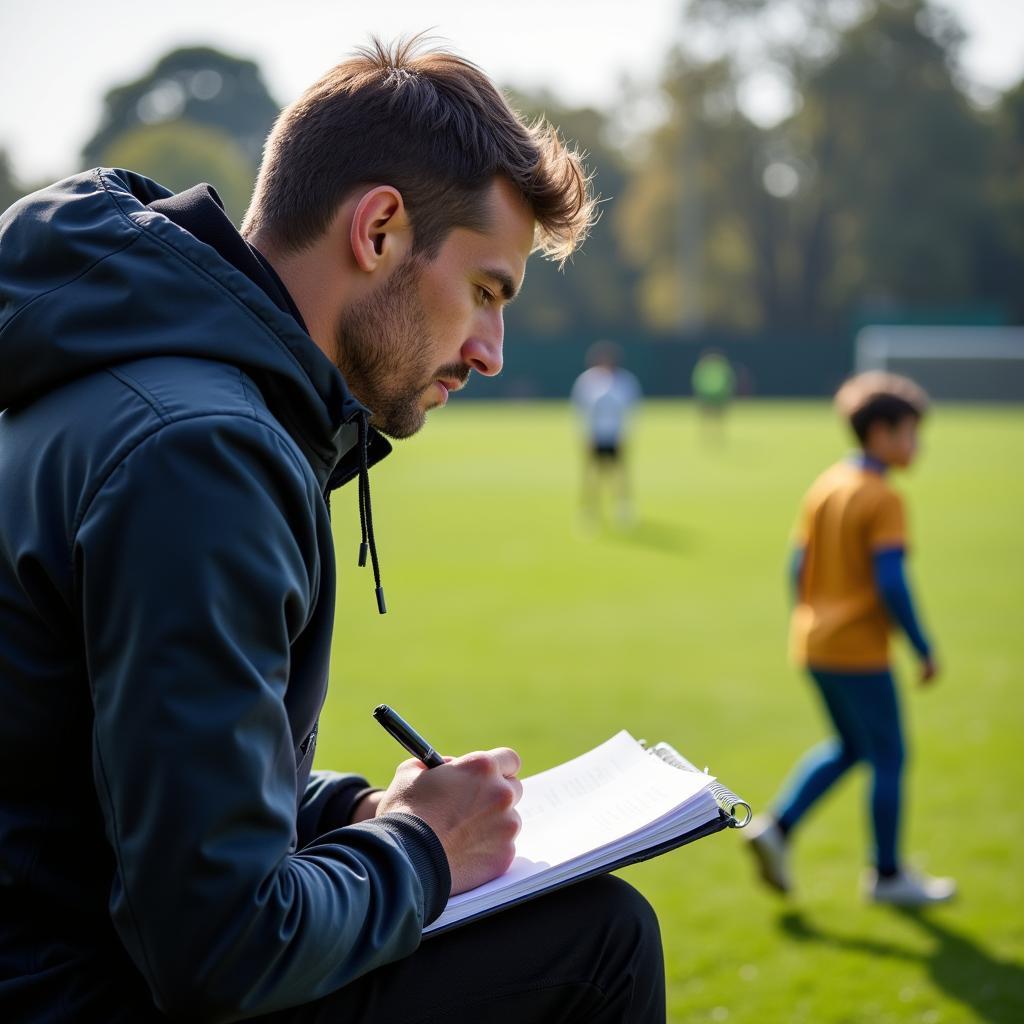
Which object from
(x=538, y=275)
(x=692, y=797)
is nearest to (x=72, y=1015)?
(x=692, y=797)

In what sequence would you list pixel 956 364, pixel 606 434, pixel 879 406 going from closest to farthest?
pixel 879 406, pixel 606 434, pixel 956 364

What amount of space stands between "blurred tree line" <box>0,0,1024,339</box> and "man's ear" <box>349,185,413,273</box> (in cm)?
5649

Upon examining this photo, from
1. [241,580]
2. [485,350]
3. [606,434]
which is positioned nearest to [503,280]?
[485,350]

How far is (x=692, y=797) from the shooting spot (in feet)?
5.73

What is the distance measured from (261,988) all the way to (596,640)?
8392 millimetres

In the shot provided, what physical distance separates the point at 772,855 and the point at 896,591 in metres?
1.14

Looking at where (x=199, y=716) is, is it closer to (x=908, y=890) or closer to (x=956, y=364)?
(x=908, y=890)

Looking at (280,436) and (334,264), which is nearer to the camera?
(280,436)

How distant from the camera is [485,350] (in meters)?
1.99

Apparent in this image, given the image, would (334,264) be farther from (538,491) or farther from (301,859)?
(538,491)

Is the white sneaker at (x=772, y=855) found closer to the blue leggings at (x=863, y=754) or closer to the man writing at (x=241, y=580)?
the blue leggings at (x=863, y=754)

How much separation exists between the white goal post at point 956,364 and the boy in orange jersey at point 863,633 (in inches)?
1368

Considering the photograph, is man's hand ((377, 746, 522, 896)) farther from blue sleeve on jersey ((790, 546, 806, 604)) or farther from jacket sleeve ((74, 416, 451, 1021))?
blue sleeve on jersey ((790, 546, 806, 604))

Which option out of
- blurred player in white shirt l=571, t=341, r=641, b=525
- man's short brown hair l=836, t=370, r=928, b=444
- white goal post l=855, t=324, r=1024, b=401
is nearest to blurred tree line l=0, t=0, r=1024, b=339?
white goal post l=855, t=324, r=1024, b=401
